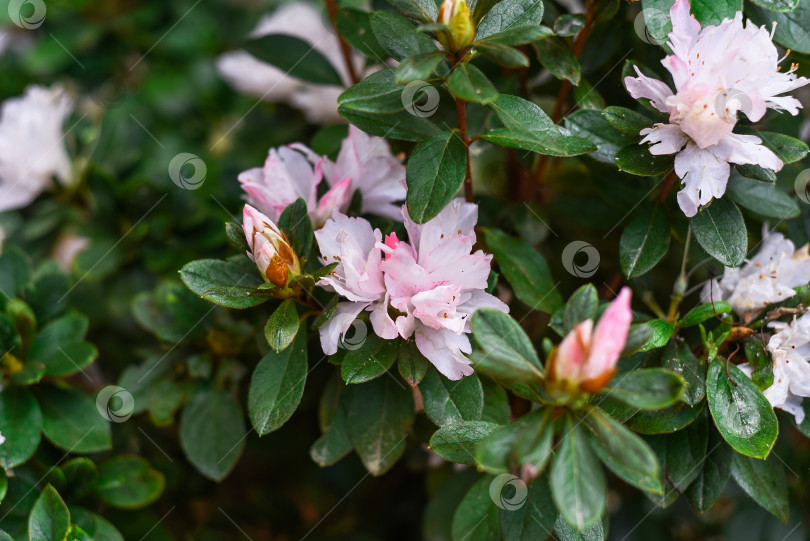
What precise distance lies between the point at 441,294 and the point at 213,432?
0.54 meters

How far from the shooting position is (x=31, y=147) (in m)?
1.38

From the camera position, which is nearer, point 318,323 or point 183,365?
point 318,323

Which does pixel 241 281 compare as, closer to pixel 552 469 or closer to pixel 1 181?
pixel 552 469

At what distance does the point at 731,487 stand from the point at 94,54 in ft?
5.77

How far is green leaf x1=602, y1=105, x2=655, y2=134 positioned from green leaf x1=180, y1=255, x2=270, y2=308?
505 mm

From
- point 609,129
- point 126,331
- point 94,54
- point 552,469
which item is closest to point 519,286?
point 609,129

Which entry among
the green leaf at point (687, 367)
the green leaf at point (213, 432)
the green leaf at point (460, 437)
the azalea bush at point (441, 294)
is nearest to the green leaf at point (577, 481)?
the azalea bush at point (441, 294)

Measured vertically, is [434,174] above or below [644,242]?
above

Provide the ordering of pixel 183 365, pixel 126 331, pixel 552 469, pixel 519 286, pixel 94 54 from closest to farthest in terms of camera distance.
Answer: pixel 552 469 → pixel 519 286 → pixel 183 365 → pixel 126 331 → pixel 94 54

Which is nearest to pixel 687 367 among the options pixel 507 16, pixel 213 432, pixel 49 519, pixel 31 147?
pixel 507 16

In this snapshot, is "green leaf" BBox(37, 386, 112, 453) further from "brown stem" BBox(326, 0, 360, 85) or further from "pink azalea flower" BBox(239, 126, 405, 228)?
"brown stem" BBox(326, 0, 360, 85)

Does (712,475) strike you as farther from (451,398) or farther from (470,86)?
(470,86)

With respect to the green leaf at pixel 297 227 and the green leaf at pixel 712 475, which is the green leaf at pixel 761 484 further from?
the green leaf at pixel 297 227

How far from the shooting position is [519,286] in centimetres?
106
